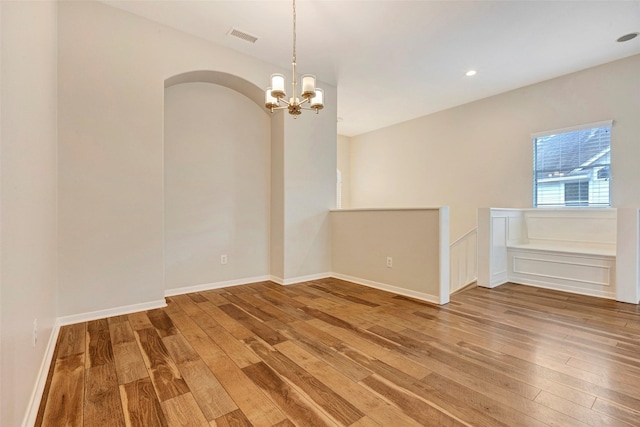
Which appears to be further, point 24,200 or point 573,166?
point 573,166

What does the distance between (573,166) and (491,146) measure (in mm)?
1273

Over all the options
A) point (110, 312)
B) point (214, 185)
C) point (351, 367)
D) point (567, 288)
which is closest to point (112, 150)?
point (214, 185)

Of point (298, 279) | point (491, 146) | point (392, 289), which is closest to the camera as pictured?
point (392, 289)

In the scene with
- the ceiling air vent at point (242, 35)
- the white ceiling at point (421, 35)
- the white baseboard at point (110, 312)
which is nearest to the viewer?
the white baseboard at point (110, 312)

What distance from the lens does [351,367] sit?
78.6 inches

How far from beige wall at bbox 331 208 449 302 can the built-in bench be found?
1274 mm

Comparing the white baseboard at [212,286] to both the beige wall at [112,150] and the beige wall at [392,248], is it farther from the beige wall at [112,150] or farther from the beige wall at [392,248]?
the beige wall at [392,248]

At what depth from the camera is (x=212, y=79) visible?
154 inches

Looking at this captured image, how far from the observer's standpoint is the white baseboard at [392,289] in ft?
11.3

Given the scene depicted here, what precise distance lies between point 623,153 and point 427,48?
3090 mm

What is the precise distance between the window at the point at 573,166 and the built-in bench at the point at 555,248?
0.79 feet

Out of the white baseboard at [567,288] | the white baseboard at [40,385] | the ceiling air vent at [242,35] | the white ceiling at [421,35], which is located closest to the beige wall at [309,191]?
the white ceiling at [421,35]

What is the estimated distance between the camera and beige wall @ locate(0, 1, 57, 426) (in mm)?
1225

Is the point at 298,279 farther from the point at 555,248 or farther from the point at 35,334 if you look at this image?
the point at 555,248
